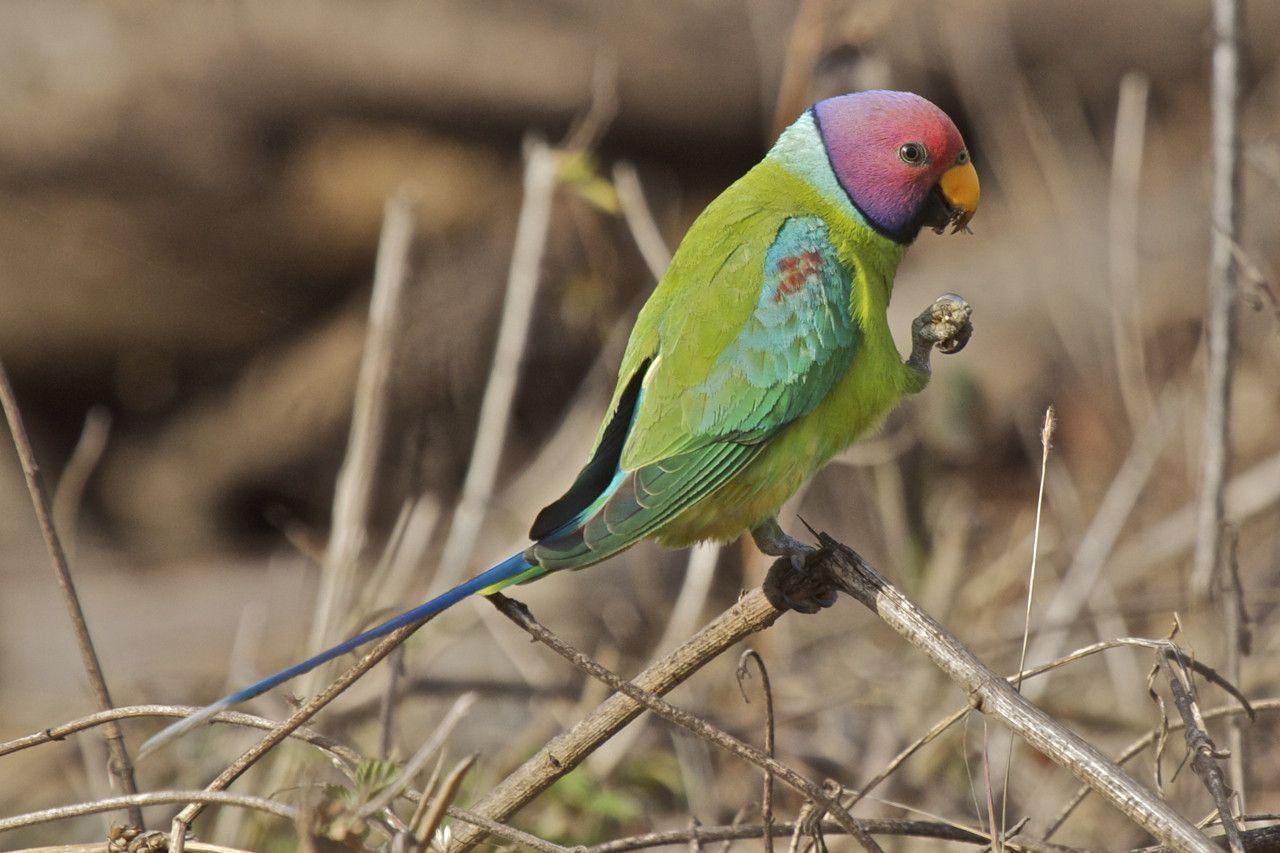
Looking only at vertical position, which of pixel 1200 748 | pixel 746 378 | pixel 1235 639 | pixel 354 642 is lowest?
pixel 1235 639

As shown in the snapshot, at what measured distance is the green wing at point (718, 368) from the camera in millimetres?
2666

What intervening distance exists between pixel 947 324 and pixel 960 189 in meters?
0.72

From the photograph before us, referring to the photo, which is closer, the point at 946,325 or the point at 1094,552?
the point at 946,325

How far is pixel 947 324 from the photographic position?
105 inches

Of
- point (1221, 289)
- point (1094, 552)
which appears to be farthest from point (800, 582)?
point (1094, 552)

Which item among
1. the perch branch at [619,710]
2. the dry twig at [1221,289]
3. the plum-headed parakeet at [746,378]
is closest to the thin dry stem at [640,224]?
the plum-headed parakeet at [746,378]

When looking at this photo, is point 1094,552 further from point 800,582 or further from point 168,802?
point 168,802

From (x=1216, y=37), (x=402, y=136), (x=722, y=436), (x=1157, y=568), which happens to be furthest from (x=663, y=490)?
(x=402, y=136)

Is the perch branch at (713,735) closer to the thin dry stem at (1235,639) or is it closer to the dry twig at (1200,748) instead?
the dry twig at (1200,748)

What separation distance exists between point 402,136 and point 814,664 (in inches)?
117

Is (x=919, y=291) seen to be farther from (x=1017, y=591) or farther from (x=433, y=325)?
(x=433, y=325)

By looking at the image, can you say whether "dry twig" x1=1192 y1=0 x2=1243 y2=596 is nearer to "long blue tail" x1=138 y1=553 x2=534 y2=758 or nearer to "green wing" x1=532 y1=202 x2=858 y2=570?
"green wing" x1=532 y1=202 x2=858 y2=570

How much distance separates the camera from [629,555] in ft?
16.9

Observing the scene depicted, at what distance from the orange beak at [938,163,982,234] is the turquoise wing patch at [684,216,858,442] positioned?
21.4 inches
